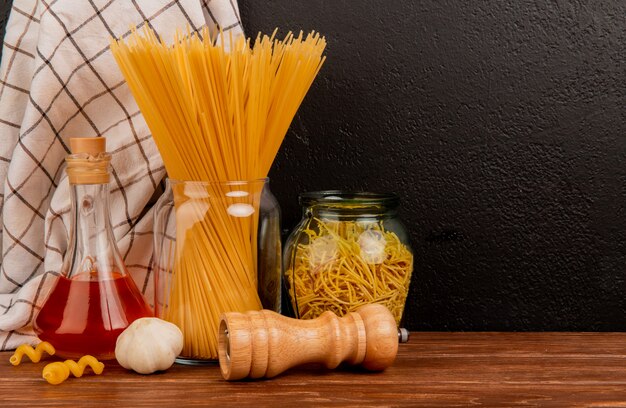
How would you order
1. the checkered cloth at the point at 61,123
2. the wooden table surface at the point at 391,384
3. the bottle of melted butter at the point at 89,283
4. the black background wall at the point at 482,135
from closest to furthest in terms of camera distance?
1. the wooden table surface at the point at 391,384
2. the bottle of melted butter at the point at 89,283
3. the checkered cloth at the point at 61,123
4. the black background wall at the point at 482,135

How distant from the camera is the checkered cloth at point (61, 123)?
1052 millimetres

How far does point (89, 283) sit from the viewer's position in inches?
36.7

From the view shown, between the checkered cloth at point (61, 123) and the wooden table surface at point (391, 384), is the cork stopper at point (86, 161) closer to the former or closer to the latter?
the checkered cloth at point (61, 123)

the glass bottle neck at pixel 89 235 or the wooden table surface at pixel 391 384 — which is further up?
the glass bottle neck at pixel 89 235

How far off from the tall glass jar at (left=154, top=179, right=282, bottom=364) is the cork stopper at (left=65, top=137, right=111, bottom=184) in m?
0.09

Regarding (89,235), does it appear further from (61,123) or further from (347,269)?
(347,269)

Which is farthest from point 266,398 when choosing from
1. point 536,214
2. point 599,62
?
point 599,62

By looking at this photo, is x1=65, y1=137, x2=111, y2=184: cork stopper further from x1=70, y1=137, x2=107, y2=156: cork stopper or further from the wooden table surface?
the wooden table surface

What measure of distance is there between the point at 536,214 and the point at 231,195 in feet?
1.68

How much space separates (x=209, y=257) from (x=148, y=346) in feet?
0.42

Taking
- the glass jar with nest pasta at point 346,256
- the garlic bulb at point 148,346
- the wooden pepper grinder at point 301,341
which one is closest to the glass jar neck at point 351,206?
the glass jar with nest pasta at point 346,256

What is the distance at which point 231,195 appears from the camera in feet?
3.03

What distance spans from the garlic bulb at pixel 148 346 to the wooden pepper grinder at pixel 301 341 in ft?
0.22

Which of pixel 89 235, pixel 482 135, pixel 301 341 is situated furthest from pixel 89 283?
pixel 482 135
